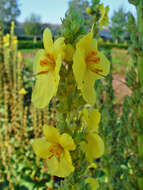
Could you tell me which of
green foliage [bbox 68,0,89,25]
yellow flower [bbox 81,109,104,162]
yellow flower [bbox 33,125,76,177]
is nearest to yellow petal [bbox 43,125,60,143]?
yellow flower [bbox 33,125,76,177]

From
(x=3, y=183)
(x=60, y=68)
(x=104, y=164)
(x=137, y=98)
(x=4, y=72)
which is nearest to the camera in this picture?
(x=60, y=68)

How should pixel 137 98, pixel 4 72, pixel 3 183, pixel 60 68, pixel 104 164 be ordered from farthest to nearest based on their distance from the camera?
1. pixel 4 72
2. pixel 3 183
3. pixel 104 164
4. pixel 137 98
5. pixel 60 68

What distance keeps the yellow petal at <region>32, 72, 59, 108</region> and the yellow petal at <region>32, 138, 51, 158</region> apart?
113 millimetres

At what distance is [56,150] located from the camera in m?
0.68

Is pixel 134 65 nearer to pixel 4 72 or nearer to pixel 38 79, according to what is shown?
pixel 38 79

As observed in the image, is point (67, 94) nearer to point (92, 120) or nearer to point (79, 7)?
point (92, 120)

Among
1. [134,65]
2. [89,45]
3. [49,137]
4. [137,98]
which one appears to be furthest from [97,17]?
[49,137]

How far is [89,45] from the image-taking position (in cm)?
66

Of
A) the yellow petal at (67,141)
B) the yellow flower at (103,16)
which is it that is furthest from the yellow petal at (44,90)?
the yellow flower at (103,16)

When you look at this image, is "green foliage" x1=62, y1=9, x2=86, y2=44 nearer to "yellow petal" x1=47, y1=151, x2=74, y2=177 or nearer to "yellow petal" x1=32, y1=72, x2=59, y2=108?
"yellow petal" x1=32, y1=72, x2=59, y2=108

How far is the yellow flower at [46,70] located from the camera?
630 millimetres

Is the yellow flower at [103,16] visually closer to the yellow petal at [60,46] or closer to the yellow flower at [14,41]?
the yellow petal at [60,46]

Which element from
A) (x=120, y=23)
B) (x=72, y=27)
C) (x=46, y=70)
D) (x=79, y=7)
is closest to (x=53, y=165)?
(x=46, y=70)

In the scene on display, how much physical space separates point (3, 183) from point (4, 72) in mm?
2124
